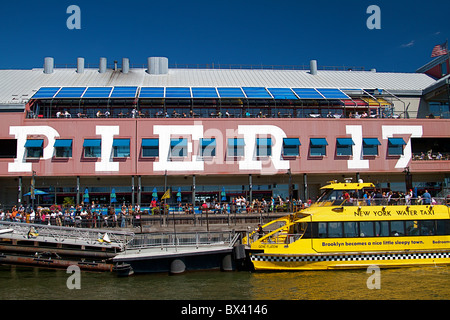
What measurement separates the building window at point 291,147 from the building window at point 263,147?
152 cm

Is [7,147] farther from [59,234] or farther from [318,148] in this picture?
[318,148]

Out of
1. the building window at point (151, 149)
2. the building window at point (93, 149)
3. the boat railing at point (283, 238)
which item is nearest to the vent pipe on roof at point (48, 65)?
the building window at point (93, 149)

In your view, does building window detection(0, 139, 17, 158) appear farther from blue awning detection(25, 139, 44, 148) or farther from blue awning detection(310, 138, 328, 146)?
blue awning detection(310, 138, 328, 146)

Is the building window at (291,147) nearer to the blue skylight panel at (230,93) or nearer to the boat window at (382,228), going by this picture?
the blue skylight panel at (230,93)

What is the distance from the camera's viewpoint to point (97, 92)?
143ft

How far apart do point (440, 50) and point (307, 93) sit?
2827 cm

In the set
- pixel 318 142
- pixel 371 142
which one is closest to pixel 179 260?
pixel 318 142

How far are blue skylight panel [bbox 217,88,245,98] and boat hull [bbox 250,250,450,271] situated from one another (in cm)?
2376

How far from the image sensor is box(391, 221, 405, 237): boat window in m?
23.2

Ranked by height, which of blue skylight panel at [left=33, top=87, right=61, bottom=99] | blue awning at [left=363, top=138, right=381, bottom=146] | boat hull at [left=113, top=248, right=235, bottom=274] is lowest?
boat hull at [left=113, top=248, right=235, bottom=274]

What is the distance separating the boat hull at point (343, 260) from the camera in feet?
73.9

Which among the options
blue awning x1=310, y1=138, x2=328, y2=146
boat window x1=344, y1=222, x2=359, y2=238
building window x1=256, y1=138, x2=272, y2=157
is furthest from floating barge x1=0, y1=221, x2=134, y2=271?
blue awning x1=310, y1=138, x2=328, y2=146

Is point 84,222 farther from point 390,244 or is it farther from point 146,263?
point 390,244
